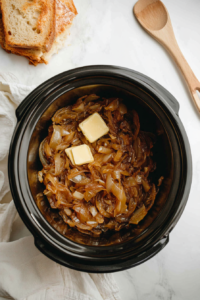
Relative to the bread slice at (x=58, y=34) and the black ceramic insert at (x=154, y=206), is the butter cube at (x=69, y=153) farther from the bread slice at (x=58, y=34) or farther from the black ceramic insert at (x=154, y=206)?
the bread slice at (x=58, y=34)

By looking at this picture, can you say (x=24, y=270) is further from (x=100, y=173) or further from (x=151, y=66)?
(x=151, y=66)

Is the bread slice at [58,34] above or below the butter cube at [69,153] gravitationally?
above

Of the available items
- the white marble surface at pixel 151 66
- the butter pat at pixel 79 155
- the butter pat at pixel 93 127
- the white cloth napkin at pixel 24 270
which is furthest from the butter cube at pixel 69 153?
the white marble surface at pixel 151 66

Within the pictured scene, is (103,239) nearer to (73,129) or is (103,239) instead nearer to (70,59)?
(73,129)

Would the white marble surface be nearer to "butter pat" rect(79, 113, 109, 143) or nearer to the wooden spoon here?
the wooden spoon

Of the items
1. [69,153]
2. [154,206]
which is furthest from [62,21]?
[154,206]
